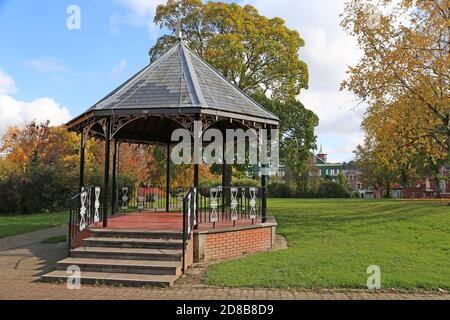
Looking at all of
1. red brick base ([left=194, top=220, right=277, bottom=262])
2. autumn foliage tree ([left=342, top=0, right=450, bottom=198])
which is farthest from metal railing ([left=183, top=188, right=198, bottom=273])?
autumn foliage tree ([left=342, top=0, right=450, bottom=198])

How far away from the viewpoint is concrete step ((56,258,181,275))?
24.8ft

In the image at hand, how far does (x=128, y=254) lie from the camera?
821cm

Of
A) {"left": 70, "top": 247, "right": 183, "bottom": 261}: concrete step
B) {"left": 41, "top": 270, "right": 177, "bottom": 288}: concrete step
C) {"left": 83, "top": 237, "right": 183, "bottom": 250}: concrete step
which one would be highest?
{"left": 83, "top": 237, "right": 183, "bottom": 250}: concrete step

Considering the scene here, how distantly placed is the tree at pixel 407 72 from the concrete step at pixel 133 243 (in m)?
12.6

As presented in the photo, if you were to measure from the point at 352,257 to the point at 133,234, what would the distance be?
193 inches

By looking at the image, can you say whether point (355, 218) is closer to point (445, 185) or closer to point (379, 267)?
point (379, 267)

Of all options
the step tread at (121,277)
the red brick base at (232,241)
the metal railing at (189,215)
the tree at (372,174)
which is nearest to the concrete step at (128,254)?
the metal railing at (189,215)

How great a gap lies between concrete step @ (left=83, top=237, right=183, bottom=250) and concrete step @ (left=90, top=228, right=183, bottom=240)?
0.15 metres

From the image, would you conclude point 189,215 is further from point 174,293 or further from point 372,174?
point 372,174

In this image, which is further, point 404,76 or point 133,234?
point 404,76

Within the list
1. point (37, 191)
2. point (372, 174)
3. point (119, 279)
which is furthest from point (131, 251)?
point (372, 174)

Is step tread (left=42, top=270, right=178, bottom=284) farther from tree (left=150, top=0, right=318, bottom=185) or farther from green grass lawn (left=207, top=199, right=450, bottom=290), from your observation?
tree (left=150, top=0, right=318, bottom=185)

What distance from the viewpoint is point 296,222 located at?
1465 cm

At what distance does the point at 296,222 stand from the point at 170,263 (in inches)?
305
